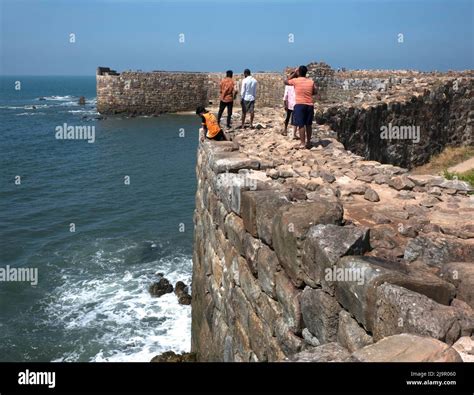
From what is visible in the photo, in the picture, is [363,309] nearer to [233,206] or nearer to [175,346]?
[233,206]

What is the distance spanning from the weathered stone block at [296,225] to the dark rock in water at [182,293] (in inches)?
369

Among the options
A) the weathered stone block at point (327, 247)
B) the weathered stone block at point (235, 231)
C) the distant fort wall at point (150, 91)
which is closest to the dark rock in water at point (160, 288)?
the weathered stone block at point (235, 231)

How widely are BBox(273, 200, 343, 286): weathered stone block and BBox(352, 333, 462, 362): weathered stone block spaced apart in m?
1.33

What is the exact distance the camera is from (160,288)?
13.9 m

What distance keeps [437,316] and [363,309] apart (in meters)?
0.51

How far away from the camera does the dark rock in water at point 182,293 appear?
44.2 ft

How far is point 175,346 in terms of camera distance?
11.5 metres

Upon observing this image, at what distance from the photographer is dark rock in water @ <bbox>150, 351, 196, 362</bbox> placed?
949 cm

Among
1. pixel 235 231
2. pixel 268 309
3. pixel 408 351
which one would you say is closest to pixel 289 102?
pixel 235 231

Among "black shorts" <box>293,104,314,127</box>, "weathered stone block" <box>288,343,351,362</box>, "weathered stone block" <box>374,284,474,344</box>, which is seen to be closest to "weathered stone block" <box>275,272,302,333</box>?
"weathered stone block" <box>288,343,351,362</box>

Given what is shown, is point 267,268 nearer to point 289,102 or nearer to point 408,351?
Result: point 408,351

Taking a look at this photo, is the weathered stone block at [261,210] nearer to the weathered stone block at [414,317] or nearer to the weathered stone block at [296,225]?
the weathered stone block at [296,225]

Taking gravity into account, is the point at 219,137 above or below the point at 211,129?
below

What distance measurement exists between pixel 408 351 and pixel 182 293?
37.3 feet
